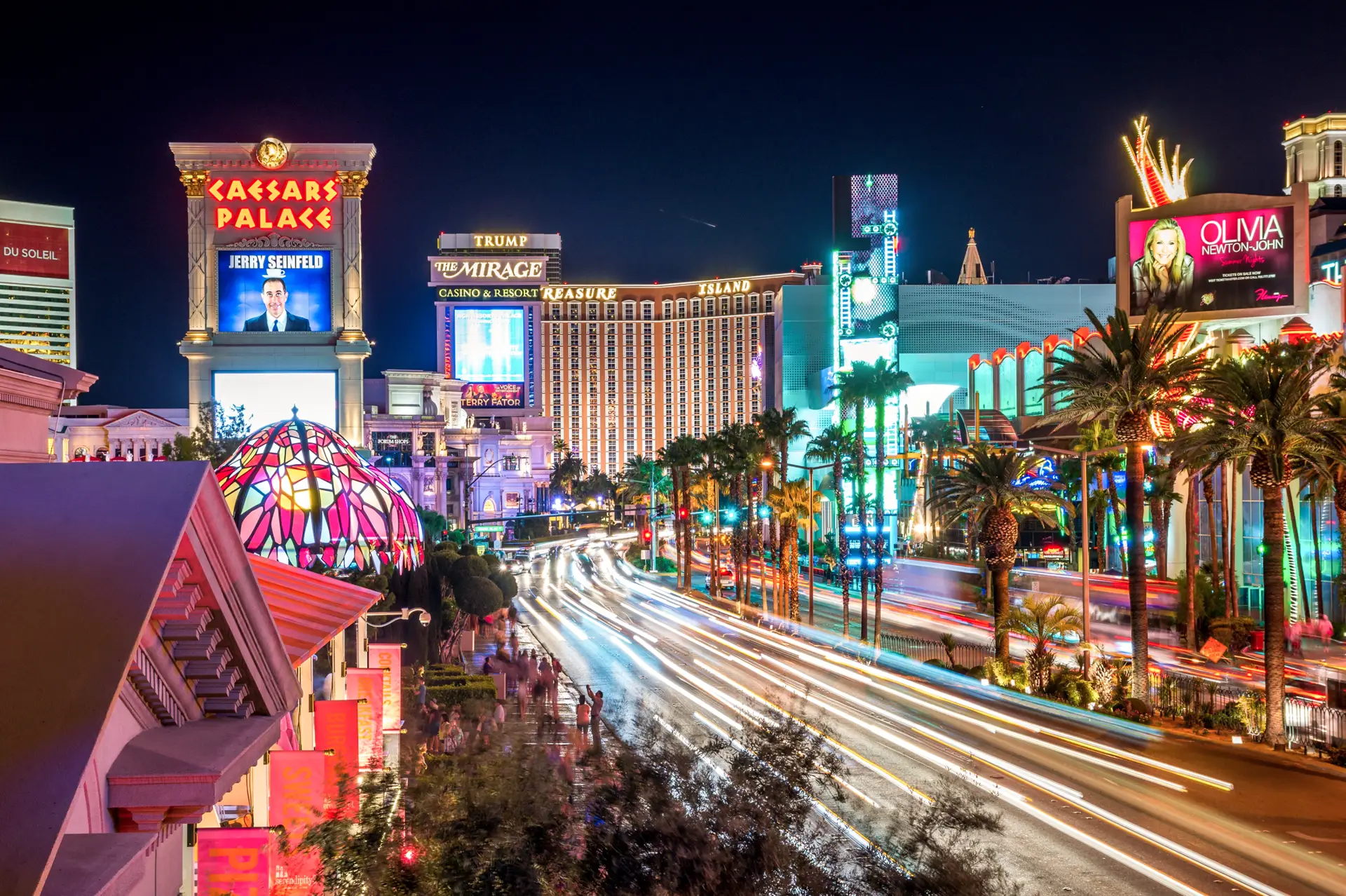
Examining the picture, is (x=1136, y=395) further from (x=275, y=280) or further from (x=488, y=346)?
(x=488, y=346)

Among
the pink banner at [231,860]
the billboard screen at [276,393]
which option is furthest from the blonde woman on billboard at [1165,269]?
the pink banner at [231,860]

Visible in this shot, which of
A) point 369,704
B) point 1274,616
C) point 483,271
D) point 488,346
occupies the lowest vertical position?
point 369,704

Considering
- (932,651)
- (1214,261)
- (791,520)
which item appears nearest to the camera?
(932,651)

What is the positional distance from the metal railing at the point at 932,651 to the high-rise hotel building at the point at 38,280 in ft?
240

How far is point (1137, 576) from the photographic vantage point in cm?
3152

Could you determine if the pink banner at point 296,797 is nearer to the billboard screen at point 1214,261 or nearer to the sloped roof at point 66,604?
the sloped roof at point 66,604

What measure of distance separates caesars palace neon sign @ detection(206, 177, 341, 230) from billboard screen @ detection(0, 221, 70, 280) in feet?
99.9

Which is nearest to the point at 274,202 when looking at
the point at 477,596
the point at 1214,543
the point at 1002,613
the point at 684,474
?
the point at 684,474

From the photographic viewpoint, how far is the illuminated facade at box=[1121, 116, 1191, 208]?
60.1 meters

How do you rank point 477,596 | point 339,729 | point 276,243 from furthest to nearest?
point 276,243 < point 477,596 < point 339,729

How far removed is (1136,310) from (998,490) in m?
26.4

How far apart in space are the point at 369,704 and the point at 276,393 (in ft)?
197

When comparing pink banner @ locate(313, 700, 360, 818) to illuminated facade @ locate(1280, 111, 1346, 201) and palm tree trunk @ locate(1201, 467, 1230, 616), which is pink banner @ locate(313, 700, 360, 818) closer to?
palm tree trunk @ locate(1201, 467, 1230, 616)

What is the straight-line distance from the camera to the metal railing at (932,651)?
40531 mm
